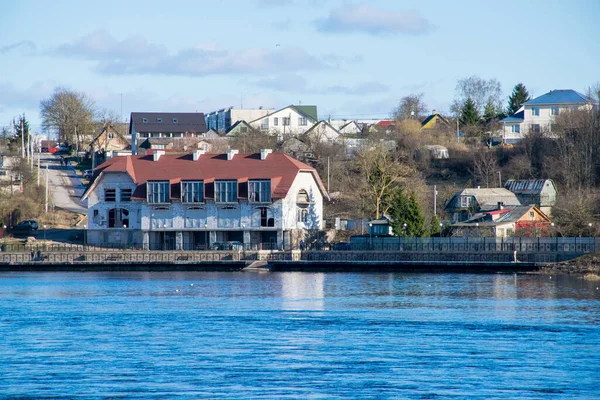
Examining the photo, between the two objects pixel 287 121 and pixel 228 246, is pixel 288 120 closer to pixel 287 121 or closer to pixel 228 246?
pixel 287 121

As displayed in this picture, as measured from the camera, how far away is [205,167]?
255 ft

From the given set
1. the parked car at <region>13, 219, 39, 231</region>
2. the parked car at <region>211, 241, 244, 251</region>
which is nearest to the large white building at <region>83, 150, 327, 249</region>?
the parked car at <region>211, 241, 244, 251</region>

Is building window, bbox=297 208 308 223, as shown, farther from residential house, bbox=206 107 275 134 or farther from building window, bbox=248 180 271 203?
residential house, bbox=206 107 275 134

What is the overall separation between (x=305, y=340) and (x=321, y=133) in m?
86.0

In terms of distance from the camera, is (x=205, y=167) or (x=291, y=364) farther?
(x=205, y=167)

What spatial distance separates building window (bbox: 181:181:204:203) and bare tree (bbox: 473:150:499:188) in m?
32.5

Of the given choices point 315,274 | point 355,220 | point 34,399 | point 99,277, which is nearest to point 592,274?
point 315,274

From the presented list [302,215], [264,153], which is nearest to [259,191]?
[302,215]

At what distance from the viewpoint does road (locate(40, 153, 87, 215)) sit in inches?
3543

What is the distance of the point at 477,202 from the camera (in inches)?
3155

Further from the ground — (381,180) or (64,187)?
(64,187)

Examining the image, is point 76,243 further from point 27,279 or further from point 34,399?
point 34,399

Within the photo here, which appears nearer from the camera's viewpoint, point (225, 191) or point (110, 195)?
point (225, 191)

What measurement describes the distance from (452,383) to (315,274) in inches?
1524
